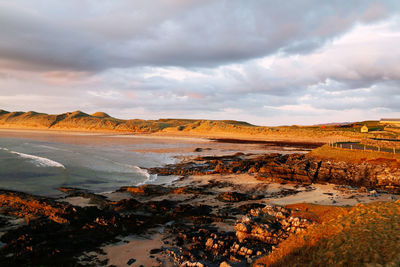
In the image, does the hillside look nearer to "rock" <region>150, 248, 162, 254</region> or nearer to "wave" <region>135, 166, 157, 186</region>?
"wave" <region>135, 166, 157, 186</region>

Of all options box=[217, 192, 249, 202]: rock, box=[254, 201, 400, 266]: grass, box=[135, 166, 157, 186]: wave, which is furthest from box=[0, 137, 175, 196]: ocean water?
box=[254, 201, 400, 266]: grass

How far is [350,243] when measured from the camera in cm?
600

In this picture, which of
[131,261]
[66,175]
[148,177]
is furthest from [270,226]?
[66,175]

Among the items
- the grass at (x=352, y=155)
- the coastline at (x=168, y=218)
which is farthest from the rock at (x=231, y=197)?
the grass at (x=352, y=155)

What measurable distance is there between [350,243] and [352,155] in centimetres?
2106

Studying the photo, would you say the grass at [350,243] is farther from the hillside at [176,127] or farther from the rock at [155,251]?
the hillside at [176,127]

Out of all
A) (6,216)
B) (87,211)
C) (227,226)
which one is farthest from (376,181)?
(6,216)

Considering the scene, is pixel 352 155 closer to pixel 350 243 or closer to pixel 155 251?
pixel 350 243

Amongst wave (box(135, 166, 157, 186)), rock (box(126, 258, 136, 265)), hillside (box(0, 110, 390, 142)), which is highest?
hillside (box(0, 110, 390, 142))

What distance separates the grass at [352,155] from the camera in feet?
69.4

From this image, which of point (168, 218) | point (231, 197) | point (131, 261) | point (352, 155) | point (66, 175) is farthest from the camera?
point (352, 155)

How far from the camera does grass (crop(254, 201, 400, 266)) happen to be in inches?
213

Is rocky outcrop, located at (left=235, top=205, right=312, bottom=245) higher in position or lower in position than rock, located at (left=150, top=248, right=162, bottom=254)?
higher

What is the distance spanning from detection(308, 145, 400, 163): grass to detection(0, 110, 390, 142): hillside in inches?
1555
